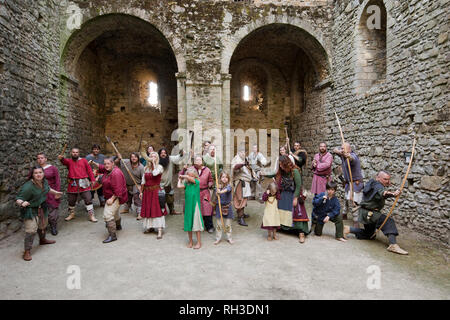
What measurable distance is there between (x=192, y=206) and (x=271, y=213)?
1.43 m

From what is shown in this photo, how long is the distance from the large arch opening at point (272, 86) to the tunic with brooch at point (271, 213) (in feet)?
19.5

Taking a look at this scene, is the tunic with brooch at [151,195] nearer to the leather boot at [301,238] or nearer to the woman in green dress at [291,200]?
the woman in green dress at [291,200]

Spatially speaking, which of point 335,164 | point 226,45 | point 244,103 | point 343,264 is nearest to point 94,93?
point 226,45

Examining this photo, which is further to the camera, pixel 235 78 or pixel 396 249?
pixel 235 78

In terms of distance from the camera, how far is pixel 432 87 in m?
4.64

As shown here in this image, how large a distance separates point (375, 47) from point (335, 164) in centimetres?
340

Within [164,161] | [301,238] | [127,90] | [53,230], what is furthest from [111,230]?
[127,90]

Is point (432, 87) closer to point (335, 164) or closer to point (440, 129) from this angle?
point (440, 129)

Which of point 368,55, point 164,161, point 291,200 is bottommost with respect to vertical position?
point 291,200

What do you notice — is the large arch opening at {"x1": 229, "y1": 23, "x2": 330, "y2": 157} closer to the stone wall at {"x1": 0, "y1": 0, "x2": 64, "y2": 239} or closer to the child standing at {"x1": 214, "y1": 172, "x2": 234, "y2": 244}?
the child standing at {"x1": 214, "y1": 172, "x2": 234, "y2": 244}

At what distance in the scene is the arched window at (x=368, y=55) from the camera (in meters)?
6.80

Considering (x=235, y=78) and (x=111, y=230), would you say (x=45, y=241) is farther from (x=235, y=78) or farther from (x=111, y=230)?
(x=235, y=78)

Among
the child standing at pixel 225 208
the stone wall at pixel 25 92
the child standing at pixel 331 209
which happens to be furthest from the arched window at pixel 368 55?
the stone wall at pixel 25 92

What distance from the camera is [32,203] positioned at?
390 cm
